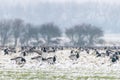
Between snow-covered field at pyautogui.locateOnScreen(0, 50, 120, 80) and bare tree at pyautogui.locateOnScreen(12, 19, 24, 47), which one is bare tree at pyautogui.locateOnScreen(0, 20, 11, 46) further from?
snow-covered field at pyautogui.locateOnScreen(0, 50, 120, 80)

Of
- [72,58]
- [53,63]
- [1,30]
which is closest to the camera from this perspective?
[53,63]

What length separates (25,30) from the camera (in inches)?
7549

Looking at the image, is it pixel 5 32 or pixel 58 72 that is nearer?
pixel 58 72

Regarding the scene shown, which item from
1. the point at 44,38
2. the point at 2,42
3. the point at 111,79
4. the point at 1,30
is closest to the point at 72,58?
the point at 111,79

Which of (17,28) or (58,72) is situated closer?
(58,72)

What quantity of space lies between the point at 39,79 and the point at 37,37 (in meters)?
169

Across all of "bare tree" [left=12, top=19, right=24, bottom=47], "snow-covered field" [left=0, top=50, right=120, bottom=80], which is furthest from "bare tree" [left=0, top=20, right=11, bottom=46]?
"snow-covered field" [left=0, top=50, right=120, bottom=80]

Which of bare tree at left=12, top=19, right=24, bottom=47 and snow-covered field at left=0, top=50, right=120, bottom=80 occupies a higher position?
bare tree at left=12, top=19, right=24, bottom=47

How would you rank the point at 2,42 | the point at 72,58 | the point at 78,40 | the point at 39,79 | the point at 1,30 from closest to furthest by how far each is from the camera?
the point at 39,79
the point at 72,58
the point at 2,42
the point at 1,30
the point at 78,40

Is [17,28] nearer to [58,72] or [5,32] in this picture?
[5,32]

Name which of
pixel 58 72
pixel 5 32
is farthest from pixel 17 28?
pixel 58 72

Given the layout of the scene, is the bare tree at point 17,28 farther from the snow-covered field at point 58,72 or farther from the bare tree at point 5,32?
the snow-covered field at point 58,72

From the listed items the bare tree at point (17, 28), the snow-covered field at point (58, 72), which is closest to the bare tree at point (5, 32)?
the bare tree at point (17, 28)

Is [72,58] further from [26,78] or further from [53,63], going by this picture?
[26,78]
